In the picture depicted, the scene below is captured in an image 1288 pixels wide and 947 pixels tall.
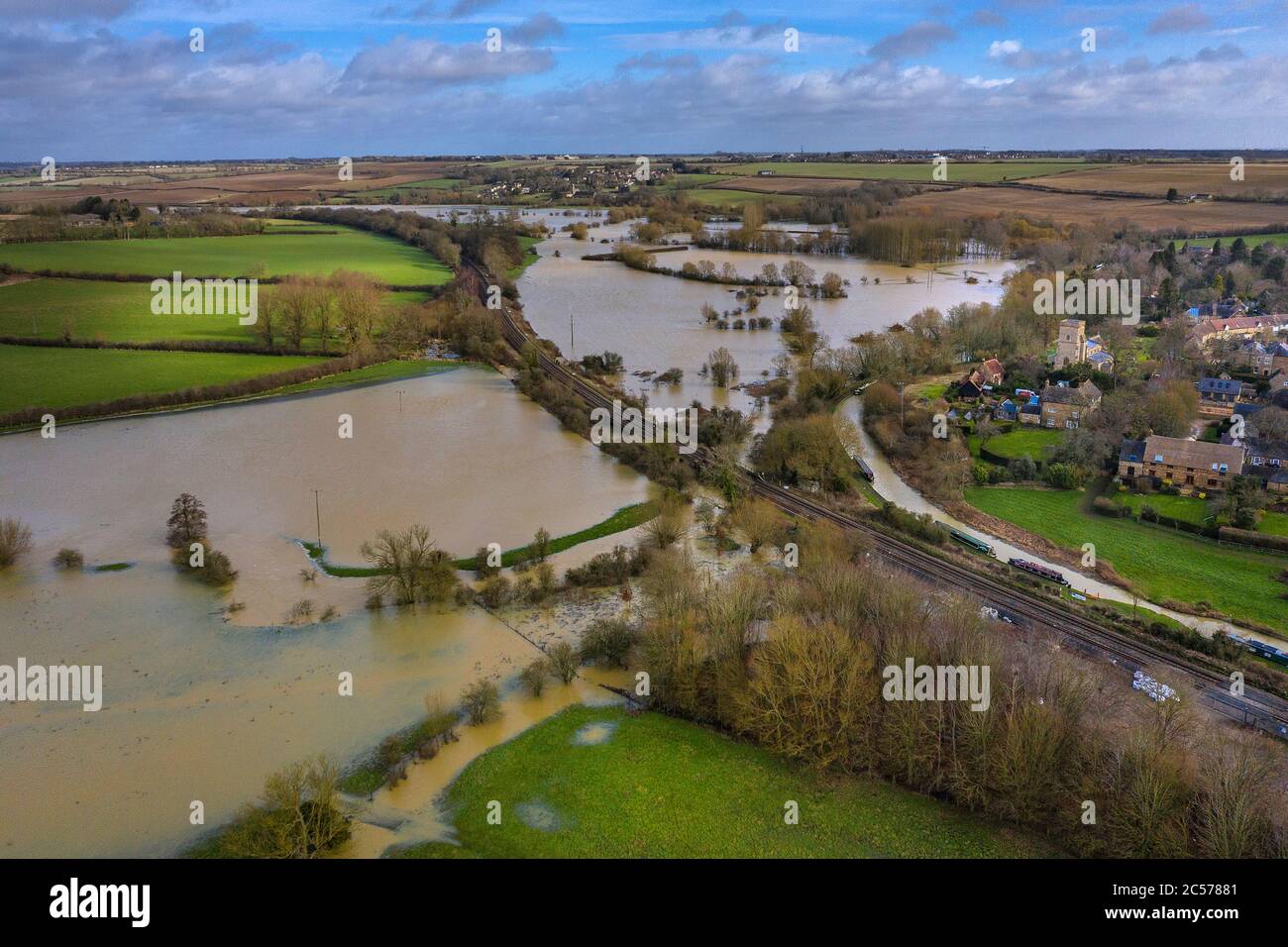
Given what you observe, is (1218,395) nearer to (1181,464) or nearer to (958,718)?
(1181,464)

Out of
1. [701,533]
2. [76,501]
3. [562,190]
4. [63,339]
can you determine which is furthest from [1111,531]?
[562,190]

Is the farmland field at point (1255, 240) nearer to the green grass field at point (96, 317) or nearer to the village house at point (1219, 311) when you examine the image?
the village house at point (1219, 311)

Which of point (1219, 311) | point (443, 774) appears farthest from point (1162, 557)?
point (1219, 311)

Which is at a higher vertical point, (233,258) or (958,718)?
(233,258)

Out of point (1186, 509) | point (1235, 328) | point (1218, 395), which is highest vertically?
point (1235, 328)

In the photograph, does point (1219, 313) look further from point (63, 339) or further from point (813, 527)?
point (63, 339)

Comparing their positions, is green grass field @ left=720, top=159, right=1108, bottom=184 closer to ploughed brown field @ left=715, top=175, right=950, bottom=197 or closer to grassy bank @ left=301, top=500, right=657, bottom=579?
ploughed brown field @ left=715, top=175, right=950, bottom=197

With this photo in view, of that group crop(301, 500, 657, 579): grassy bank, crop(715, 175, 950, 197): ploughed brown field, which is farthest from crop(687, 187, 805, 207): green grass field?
crop(301, 500, 657, 579): grassy bank

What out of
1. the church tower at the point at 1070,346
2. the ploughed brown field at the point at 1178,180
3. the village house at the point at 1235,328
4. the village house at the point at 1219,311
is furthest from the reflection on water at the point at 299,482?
the ploughed brown field at the point at 1178,180
